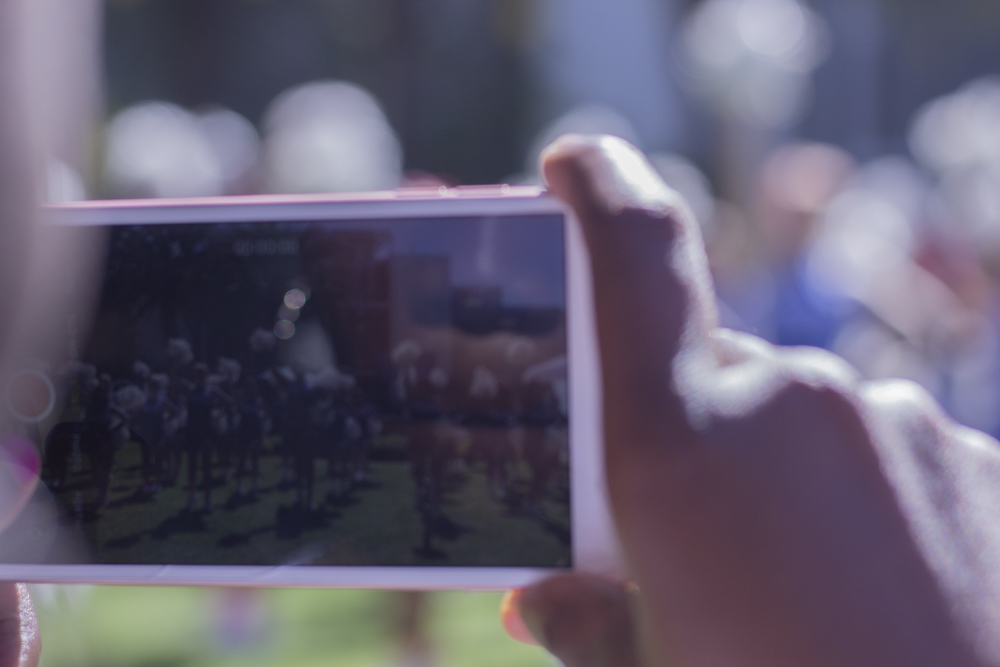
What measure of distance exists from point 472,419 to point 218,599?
2.45 meters

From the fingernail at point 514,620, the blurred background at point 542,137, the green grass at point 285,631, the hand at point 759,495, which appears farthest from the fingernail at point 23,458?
the green grass at point 285,631

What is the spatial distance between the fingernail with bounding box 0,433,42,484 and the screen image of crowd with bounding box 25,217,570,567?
0.02 metres

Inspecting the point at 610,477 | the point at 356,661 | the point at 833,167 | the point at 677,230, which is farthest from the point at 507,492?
the point at 833,167

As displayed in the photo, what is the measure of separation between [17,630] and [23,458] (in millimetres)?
238

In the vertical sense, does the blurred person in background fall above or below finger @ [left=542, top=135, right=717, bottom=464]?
above

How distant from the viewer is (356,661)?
2.84 meters

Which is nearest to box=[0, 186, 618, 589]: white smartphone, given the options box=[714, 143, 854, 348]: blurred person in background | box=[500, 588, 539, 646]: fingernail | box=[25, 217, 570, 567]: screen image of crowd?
box=[25, 217, 570, 567]: screen image of crowd

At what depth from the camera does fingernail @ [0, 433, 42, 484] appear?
46.6 inches

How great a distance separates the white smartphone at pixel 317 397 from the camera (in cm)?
115

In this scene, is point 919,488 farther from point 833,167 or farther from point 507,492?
point 833,167

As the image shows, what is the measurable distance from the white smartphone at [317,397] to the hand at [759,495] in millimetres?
311

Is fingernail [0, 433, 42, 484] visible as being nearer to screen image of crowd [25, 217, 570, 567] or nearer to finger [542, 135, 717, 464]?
screen image of crowd [25, 217, 570, 567]

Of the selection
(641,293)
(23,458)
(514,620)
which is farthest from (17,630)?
(641,293)

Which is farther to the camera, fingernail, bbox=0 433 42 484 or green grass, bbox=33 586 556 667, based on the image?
green grass, bbox=33 586 556 667
